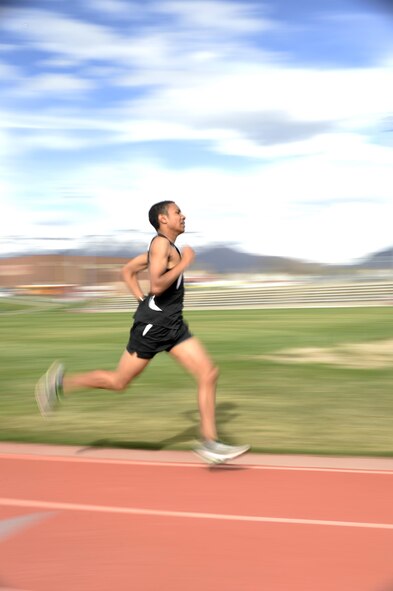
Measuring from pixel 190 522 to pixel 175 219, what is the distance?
190 centimetres

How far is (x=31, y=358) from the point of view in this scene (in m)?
14.4

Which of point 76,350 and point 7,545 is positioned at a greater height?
point 76,350

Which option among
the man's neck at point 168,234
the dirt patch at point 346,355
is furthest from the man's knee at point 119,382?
the dirt patch at point 346,355

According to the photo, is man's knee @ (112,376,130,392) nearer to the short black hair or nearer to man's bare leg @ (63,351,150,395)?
man's bare leg @ (63,351,150,395)

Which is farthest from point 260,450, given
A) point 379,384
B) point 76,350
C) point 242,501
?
point 76,350

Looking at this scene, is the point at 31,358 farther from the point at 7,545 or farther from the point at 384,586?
the point at 384,586

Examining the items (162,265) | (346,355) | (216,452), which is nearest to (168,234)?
(162,265)

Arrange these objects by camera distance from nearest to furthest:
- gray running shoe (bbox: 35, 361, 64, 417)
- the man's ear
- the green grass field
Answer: the man's ear → gray running shoe (bbox: 35, 361, 64, 417) → the green grass field

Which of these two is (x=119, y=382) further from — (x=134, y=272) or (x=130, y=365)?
(x=134, y=272)

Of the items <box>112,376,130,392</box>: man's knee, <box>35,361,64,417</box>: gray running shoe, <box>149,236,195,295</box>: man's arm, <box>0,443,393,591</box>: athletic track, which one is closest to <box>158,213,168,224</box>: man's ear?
<box>149,236,195,295</box>: man's arm

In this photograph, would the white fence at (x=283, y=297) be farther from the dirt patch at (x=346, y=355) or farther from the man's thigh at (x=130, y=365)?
the man's thigh at (x=130, y=365)

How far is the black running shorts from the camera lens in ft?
18.6

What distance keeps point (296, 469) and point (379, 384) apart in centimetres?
467

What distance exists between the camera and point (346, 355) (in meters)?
13.5
